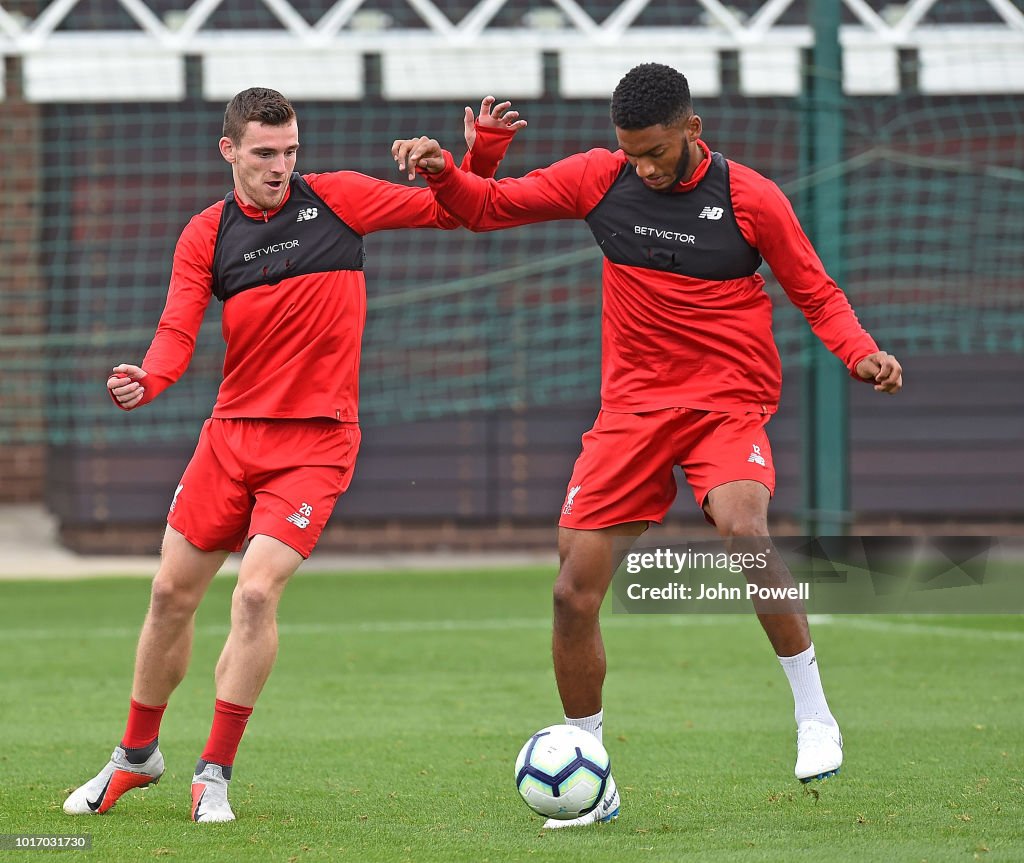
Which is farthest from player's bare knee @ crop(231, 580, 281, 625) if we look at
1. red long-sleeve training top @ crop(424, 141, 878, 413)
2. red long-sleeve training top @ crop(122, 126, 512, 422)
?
red long-sleeve training top @ crop(424, 141, 878, 413)

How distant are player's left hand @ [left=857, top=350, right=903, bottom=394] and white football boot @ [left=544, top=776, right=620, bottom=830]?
4.72 ft

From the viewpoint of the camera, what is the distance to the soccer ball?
480cm

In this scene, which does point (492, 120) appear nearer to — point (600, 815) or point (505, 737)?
point (600, 815)

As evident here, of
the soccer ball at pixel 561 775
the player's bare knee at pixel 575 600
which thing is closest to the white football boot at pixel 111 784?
the soccer ball at pixel 561 775

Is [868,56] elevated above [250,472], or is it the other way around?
[868,56]

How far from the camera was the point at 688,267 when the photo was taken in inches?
210

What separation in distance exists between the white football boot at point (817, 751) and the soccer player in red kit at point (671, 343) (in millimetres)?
38

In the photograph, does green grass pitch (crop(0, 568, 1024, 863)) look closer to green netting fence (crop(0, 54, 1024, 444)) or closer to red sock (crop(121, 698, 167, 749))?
red sock (crop(121, 698, 167, 749))

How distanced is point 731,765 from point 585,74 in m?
8.66

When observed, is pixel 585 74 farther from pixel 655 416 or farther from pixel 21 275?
pixel 655 416

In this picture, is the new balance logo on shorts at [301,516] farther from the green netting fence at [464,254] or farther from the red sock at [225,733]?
the green netting fence at [464,254]

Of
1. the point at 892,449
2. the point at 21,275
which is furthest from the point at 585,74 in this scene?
the point at 21,275

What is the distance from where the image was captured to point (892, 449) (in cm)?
1534

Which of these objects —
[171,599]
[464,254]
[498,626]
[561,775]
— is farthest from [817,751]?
[464,254]
